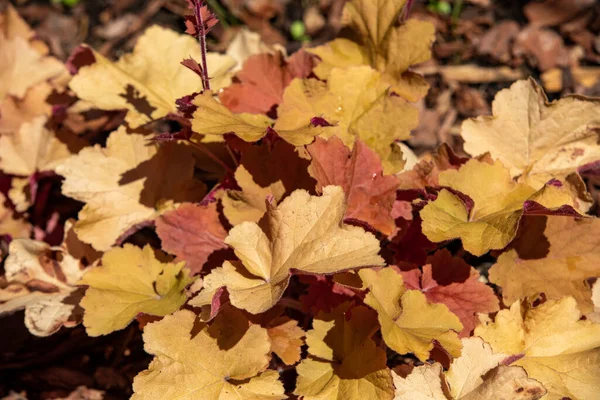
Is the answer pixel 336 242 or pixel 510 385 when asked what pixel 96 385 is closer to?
pixel 336 242

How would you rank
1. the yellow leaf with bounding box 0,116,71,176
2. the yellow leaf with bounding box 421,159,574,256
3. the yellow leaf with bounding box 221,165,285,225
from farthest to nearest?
the yellow leaf with bounding box 0,116,71,176 < the yellow leaf with bounding box 221,165,285,225 < the yellow leaf with bounding box 421,159,574,256

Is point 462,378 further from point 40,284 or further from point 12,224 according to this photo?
point 12,224

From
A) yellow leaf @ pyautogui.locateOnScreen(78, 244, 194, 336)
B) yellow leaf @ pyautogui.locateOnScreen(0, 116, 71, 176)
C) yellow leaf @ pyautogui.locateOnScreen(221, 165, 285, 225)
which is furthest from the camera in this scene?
yellow leaf @ pyautogui.locateOnScreen(0, 116, 71, 176)

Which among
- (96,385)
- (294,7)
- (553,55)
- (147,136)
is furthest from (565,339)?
(294,7)

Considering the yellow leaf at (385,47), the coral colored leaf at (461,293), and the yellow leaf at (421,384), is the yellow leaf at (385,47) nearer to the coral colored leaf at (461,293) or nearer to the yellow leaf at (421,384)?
the coral colored leaf at (461,293)

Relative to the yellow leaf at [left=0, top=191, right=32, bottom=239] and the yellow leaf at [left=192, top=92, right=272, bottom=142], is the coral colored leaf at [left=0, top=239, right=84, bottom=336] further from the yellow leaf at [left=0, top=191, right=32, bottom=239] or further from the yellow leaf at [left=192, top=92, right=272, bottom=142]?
the yellow leaf at [left=192, top=92, right=272, bottom=142]

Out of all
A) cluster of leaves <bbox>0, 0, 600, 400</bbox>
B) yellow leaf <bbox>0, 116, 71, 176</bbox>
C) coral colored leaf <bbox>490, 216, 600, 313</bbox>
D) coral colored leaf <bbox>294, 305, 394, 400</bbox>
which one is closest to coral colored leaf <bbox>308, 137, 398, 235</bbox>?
cluster of leaves <bbox>0, 0, 600, 400</bbox>
